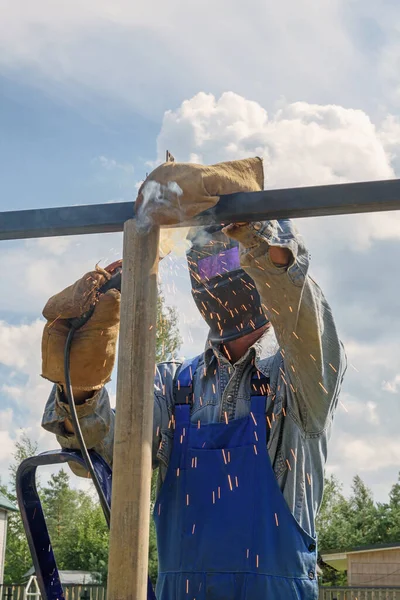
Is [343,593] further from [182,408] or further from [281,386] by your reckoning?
[281,386]

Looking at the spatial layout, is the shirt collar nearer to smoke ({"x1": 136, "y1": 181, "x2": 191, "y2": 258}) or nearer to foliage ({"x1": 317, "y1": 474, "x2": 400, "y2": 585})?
smoke ({"x1": 136, "y1": 181, "x2": 191, "y2": 258})

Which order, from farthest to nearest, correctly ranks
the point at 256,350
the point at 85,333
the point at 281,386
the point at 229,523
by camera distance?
the point at 256,350
the point at 281,386
the point at 229,523
the point at 85,333

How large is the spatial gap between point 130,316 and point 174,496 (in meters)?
1.35

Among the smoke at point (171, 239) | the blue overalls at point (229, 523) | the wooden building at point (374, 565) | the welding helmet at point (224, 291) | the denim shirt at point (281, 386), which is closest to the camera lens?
the smoke at point (171, 239)

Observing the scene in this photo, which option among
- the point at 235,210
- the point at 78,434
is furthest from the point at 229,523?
the point at 235,210

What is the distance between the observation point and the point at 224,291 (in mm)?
3293

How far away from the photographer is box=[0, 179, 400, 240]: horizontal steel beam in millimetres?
2068

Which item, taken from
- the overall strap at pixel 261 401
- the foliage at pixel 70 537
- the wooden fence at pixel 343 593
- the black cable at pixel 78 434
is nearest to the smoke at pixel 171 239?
the black cable at pixel 78 434

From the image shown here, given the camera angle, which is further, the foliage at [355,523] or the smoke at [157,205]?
the foliage at [355,523]

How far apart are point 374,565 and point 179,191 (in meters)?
20.7

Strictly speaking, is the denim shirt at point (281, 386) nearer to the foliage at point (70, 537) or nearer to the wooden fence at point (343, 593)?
the wooden fence at point (343, 593)

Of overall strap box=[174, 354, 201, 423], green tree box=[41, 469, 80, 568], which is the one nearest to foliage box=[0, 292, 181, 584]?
green tree box=[41, 469, 80, 568]

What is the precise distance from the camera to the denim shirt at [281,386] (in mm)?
2672

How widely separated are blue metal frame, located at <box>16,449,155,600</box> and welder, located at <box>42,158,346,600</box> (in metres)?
0.27
